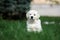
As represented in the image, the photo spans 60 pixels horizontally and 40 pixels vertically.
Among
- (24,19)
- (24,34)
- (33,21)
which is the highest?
(33,21)

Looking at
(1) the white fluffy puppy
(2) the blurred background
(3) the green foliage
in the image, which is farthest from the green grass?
(3) the green foliage

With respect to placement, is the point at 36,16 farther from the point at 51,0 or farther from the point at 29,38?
the point at 51,0

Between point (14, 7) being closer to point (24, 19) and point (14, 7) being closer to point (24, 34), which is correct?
point (24, 19)

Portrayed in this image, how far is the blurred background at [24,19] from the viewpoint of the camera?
7878mm

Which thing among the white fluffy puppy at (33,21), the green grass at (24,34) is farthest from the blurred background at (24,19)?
the white fluffy puppy at (33,21)

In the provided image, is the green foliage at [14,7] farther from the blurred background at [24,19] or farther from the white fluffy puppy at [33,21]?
the white fluffy puppy at [33,21]

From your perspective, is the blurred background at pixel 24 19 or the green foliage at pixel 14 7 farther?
the green foliage at pixel 14 7

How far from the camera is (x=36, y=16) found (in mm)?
8086

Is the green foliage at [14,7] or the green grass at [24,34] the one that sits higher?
the green foliage at [14,7]

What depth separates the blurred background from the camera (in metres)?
7.88

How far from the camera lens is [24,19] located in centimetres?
1175

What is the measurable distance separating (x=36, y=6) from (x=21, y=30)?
292 inches

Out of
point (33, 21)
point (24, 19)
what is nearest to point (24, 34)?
point (33, 21)

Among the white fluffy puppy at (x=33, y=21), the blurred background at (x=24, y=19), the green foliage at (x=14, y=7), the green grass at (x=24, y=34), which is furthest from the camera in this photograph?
the green foliage at (x=14, y=7)
